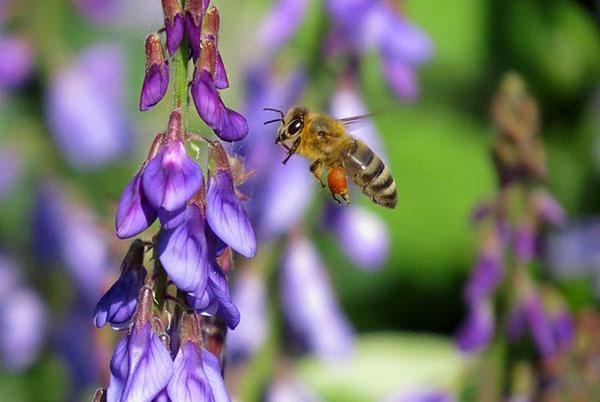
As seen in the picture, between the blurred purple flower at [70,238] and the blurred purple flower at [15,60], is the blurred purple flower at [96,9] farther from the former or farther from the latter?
the blurred purple flower at [70,238]

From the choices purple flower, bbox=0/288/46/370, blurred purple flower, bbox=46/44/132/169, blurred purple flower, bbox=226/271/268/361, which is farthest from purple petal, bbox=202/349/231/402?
blurred purple flower, bbox=46/44/132/169

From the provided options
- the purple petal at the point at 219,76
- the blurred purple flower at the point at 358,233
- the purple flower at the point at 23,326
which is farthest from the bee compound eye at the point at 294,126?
the purple flower at the point at 23,326

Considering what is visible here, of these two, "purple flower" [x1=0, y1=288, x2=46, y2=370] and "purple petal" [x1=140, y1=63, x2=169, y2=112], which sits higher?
"purple petal" [x1=140, y1=63, x2=169, y2=112]

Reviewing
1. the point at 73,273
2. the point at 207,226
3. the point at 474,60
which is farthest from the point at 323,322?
the point at 474,60

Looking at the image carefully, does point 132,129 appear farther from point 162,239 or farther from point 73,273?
point 162,239

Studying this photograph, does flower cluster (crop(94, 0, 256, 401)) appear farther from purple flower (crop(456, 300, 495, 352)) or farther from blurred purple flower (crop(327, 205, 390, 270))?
blurred purple flower (crop(327, 205, 390, 270))

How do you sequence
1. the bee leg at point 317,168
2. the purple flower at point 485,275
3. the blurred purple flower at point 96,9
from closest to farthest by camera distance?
the purple flower at point 485,275 → the bee leg at point 317,168 → the blurred purple flower at point 96,9

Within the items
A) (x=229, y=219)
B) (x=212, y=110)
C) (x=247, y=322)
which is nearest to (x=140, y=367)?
(x=229, y=219)
